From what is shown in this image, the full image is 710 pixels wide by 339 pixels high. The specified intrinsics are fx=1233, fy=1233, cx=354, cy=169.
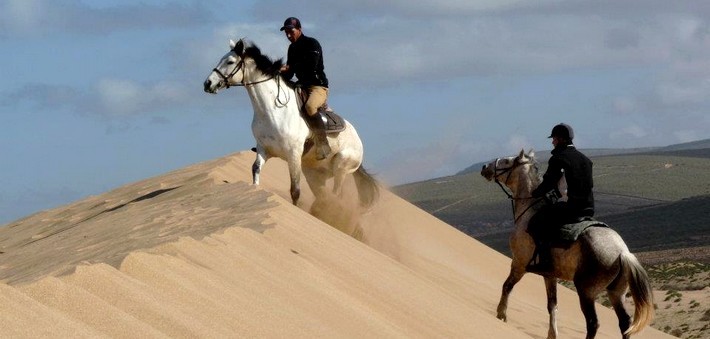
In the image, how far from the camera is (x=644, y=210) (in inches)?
3474

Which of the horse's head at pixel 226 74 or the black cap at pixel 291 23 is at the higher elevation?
the black cap at pixel 291 23

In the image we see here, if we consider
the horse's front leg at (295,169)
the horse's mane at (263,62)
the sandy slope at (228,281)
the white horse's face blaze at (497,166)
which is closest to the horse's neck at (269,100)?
the horse's mane at (263,62)

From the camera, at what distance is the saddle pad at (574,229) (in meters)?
12.3

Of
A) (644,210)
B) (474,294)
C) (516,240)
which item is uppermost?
(516,240)

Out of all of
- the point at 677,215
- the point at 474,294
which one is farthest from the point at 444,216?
the point at 474,294

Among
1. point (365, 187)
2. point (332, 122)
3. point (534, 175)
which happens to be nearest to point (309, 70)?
point (332, 122)

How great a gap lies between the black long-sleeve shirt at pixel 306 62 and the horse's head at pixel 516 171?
257 centimetres

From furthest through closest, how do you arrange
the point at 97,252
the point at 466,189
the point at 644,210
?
the point at 466,189
the point at 644,210
the point at 97,252

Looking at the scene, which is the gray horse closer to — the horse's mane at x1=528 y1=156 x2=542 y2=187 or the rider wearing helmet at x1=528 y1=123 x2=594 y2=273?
the horse's mane at x1=528 y1=156 x2=542 y2=187

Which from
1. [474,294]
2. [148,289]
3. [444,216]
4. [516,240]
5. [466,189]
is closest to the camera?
[148,289]

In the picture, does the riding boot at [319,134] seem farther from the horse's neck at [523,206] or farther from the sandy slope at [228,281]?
the horse's neck at [523,206]

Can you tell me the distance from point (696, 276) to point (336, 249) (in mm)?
20665

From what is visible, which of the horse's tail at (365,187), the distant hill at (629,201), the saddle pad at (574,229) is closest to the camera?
the saddle pad at (574,229)

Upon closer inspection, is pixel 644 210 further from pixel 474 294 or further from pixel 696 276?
pixel 474 294
